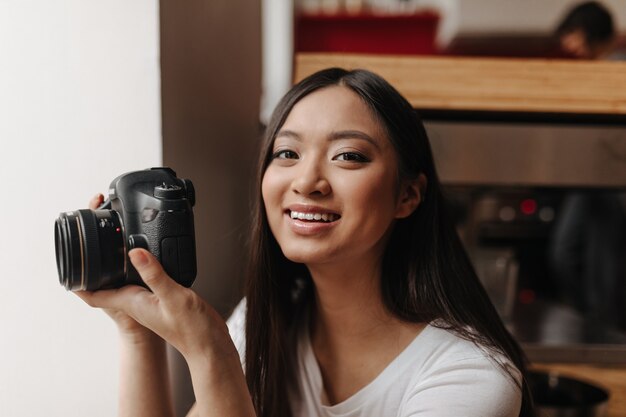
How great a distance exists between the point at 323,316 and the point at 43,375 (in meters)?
0.51

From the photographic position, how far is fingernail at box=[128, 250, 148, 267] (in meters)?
0.61

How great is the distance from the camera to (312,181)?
0.83 m

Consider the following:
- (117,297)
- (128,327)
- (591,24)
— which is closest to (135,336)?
(128,327)

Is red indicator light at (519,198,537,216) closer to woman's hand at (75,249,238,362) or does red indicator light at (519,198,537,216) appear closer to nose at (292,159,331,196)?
nose at (292,159,331,196)

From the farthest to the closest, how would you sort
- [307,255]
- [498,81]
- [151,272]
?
1. [498,81]
2. [307,255]
3. [151,272]

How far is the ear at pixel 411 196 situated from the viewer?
957mm

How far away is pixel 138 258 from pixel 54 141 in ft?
0.99

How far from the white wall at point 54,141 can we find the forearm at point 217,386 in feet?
0.87

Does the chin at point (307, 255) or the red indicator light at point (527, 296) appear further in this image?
the red indicator light at point (527, 296)

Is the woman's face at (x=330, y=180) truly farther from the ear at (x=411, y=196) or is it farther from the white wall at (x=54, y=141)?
the white wall at (x=54, y=141)

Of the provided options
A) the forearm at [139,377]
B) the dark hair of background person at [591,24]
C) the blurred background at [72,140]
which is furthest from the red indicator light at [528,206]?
the forearm at [139,377]

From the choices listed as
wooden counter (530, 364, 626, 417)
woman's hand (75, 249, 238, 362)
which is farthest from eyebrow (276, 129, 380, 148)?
wooden counter (530, 364, 626, 417)

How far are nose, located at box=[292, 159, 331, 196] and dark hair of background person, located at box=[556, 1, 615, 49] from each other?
4.98 feet

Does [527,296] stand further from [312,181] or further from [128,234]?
[128,234]
